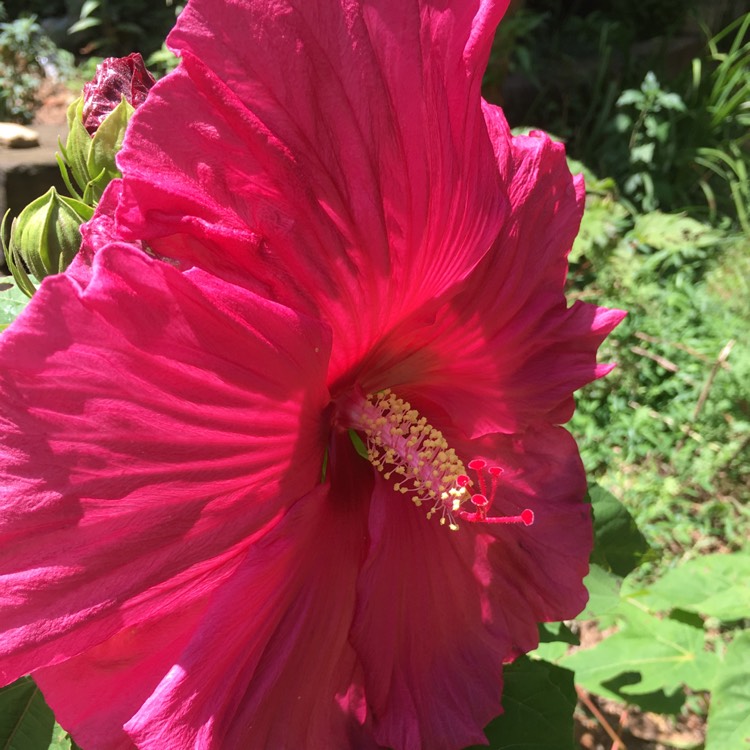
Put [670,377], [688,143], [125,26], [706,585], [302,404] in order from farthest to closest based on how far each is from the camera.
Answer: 1. [125,26]
2. [688,143]
3. [670,377]
4. [706,585]
5. [302,404]

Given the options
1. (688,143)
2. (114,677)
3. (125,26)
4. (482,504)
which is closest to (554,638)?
(482,504)

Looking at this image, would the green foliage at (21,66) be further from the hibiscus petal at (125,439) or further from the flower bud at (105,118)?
the hibiscus petal at (125,439)

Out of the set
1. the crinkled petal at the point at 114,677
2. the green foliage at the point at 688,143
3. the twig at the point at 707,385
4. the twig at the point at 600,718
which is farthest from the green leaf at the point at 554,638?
Answer: the green foliage at the point at 688,143

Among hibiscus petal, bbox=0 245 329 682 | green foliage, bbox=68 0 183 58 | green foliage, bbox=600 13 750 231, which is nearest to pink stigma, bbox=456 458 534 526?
hibiscus petal, bbox=0 245 329 682

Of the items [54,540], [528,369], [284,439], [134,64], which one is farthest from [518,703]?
[134,64]

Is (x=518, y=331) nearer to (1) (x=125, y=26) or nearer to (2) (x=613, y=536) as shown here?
(2) (x=613, y=536)

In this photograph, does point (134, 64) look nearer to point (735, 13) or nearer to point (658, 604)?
point (658, 604)
